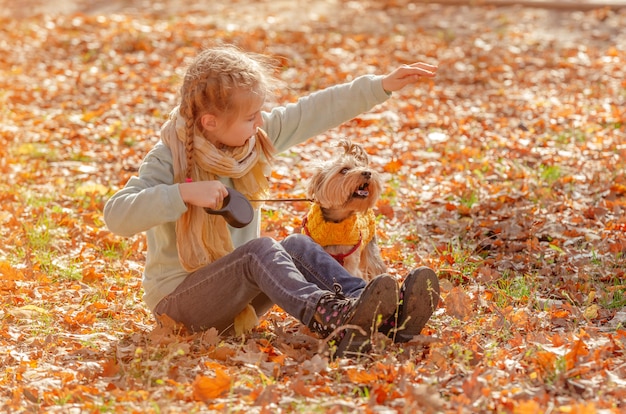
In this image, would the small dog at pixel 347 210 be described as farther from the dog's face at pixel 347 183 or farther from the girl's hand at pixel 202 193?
the girl's hand at pixel 202 193

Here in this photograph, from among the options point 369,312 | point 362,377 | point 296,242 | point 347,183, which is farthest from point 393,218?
point 362,377

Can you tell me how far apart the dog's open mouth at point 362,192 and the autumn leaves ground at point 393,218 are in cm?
76

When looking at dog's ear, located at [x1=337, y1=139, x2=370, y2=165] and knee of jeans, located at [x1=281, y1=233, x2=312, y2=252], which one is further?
dog's ear, located at [x1=337, y1=139, x2=370, y2=165]

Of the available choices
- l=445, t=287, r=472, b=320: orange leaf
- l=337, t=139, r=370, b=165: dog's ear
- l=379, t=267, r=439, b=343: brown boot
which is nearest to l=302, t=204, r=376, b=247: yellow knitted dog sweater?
l=337, t=139, r=370, b=165: dog's ear

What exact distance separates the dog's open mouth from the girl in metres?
0.46

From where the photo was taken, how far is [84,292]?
5129mm

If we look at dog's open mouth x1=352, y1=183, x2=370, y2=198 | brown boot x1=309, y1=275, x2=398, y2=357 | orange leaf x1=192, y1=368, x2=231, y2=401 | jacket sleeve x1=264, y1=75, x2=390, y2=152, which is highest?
jacket sleeve x1=264, y1=75, x2=390, y2=152

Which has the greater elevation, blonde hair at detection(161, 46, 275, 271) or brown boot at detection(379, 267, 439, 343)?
blonde hair at detection(161, 46, 275, 271)

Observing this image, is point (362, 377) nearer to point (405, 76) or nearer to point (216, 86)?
point (216, 86)

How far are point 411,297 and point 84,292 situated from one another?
230 cm

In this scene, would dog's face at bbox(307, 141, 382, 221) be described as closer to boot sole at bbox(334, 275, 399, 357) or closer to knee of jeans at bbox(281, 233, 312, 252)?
knee of jeans at bbox(281, 233, 312, 252)

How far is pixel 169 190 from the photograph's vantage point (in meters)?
3.81

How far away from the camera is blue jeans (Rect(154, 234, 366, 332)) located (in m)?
3.87

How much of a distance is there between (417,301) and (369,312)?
27 cm
